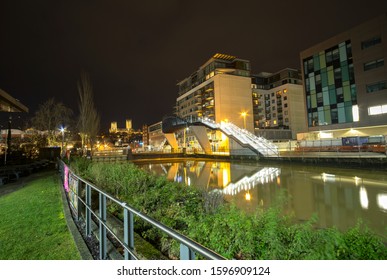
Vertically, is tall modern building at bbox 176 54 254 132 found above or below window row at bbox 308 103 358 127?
above

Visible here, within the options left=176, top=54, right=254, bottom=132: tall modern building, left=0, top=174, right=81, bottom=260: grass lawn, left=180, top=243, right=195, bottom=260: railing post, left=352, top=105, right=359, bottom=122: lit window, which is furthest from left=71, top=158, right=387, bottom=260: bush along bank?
left=176, top=54, right=254, bottom=132: tall modern building

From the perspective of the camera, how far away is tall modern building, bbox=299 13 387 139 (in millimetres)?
36656

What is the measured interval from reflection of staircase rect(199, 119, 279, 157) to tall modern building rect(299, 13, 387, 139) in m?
15.5

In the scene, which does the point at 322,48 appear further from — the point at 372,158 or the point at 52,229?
the point at 52,229

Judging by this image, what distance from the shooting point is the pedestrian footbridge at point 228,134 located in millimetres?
33219

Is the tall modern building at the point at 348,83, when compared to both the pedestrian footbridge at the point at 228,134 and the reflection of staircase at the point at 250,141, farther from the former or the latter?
the reflection of staircase at the point at 250,141

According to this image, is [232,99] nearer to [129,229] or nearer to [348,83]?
[348,83]

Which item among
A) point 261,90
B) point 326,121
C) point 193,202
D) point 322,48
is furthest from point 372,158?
point 261,90

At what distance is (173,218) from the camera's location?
20.4 feet

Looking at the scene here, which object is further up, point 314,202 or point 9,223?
point 9,223

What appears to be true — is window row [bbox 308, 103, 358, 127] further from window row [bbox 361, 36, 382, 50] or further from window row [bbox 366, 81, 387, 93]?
window row [bbox 361, 36, 382, 50]

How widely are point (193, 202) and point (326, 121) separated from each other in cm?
4422

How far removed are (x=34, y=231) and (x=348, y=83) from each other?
48.6 m

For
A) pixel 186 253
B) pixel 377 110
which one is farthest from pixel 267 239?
pixel 377 110
